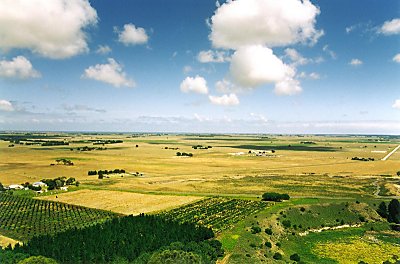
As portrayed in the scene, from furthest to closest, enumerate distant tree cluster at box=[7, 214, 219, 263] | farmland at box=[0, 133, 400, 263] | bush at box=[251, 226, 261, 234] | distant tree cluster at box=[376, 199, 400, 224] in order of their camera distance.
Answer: distant tree cluster at box=[376, 199, 400, 224], bush at box=[251, 226, 261, 234], farmland at box=[0, 133, 400, 263], distant tree cluster at box=[7, 214, 219, 263]

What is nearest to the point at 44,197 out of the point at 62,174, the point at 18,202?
the point at 18,202

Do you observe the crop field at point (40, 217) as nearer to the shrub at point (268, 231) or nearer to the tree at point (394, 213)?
the shrub at point (268, 231)

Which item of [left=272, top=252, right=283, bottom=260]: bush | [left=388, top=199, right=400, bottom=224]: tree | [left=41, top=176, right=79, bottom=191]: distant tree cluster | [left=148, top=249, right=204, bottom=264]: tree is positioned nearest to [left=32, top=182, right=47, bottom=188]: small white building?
[left=41, top=176, right=79, bottom=191]: distant tree cluster

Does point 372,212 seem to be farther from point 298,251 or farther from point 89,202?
point 89,202

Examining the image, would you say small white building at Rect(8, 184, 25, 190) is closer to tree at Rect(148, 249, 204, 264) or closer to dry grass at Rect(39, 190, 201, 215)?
dry grass at Rect(39, 190, 201, 215)

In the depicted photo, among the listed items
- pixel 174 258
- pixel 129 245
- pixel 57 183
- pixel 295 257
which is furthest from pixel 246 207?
pixel 57 183

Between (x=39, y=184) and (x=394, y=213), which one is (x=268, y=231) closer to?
(x=394, y=213)
